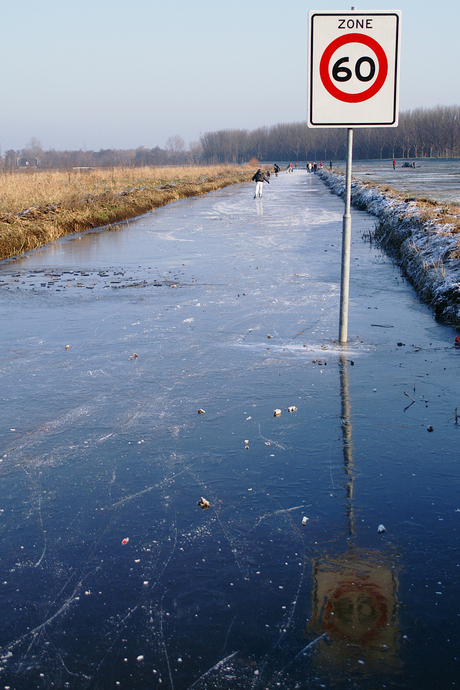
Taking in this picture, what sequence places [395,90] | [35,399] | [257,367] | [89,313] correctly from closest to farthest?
1. [35,399]
2. [395,90]
3. [257,367]
4. [89,313]

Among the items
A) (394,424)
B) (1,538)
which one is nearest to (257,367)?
(394,424)

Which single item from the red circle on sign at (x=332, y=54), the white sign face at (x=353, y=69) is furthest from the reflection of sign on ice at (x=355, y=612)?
the red circle on sign at (x=332, y=54)

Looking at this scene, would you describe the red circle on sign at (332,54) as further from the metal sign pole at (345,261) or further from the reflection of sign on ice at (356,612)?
the reflection of sign on ice at (356,612)

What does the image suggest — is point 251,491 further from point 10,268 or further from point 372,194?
point 372,194

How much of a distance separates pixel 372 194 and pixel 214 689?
94.4 ft

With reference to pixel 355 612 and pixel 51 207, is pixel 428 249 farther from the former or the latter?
pixel 51 207

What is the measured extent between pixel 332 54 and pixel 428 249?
701cm

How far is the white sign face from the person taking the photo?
6.07 meters

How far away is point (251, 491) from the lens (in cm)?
410

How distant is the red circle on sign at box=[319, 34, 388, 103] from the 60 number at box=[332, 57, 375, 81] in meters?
0.07

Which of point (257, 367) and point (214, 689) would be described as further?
point (257, 367)

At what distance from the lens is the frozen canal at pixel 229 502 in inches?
107

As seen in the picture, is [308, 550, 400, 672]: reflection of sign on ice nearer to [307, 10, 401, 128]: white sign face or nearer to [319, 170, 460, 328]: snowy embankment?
[307, 10, 401, 128]: white sign face

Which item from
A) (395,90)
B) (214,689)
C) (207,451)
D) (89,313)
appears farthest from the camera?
(89,313)
